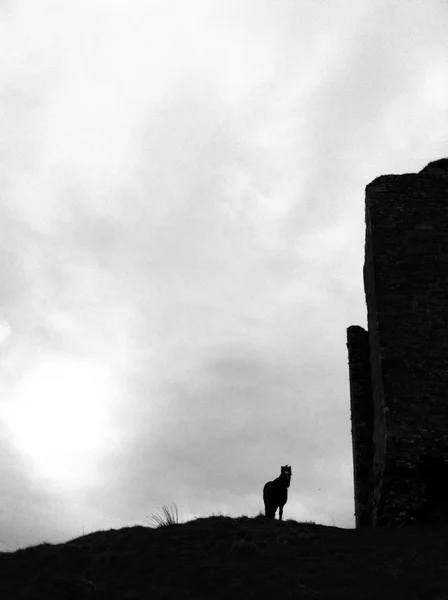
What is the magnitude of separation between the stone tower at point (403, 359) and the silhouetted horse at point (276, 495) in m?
2.15

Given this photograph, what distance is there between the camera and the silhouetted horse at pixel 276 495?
16266 mm

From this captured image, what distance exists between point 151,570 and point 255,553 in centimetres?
180

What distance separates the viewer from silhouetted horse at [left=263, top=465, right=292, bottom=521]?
16.3 m

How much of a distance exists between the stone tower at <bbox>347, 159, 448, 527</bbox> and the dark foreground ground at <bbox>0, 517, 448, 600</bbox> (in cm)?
129

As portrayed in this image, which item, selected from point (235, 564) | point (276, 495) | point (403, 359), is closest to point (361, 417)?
point (403, 359)

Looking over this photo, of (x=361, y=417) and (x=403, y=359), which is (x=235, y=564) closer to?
(x=403, y=359)

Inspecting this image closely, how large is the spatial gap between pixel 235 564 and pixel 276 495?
5.28m

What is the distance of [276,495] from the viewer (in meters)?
16.4

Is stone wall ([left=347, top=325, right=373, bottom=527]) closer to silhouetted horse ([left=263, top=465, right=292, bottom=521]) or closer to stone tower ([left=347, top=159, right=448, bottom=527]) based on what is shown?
stone tower ([left=347, top=159, right=448, bottom=527])

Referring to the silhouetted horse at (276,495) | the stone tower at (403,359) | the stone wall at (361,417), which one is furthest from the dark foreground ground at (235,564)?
the stone wall at (361,417)

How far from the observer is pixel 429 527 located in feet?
47.0

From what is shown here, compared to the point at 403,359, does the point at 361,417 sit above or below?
below

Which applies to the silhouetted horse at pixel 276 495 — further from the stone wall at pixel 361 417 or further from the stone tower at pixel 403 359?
Result: the stone wall at pixel 361 417

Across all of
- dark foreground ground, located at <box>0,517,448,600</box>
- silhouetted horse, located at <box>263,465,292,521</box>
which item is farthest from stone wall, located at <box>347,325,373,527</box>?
dark foreground ground, located at <box>0,517,448,600</box>
